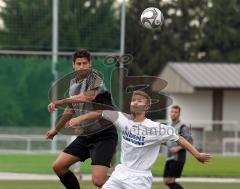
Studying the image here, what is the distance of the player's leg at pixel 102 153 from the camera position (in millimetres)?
10852

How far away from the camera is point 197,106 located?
1543 inches

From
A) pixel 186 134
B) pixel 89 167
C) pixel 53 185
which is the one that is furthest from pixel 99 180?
pixel 89 167

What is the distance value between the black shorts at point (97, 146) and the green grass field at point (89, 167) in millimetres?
11054

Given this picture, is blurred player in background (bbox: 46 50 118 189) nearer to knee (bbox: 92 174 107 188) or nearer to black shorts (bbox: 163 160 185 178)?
knee (bbox: 92 174 107 188)

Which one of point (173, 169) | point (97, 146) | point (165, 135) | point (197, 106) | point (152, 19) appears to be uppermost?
point (152, 19)

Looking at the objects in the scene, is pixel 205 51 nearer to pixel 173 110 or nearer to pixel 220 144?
pixel 220 144

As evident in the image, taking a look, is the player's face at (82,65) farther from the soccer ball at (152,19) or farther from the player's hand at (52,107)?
the soccer ball at (152,19)

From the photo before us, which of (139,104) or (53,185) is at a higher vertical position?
(139,104)

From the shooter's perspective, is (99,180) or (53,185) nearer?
(99,180)

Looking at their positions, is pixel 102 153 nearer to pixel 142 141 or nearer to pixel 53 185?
pixel 142 141

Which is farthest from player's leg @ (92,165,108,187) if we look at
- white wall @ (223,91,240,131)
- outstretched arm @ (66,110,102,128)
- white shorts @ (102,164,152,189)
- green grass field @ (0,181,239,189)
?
white wall @ (223,91,240,131)

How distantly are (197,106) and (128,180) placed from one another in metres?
30.1

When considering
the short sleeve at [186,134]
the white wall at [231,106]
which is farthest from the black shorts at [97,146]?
the white wall at [231,106]

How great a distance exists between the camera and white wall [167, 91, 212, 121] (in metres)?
39.1
